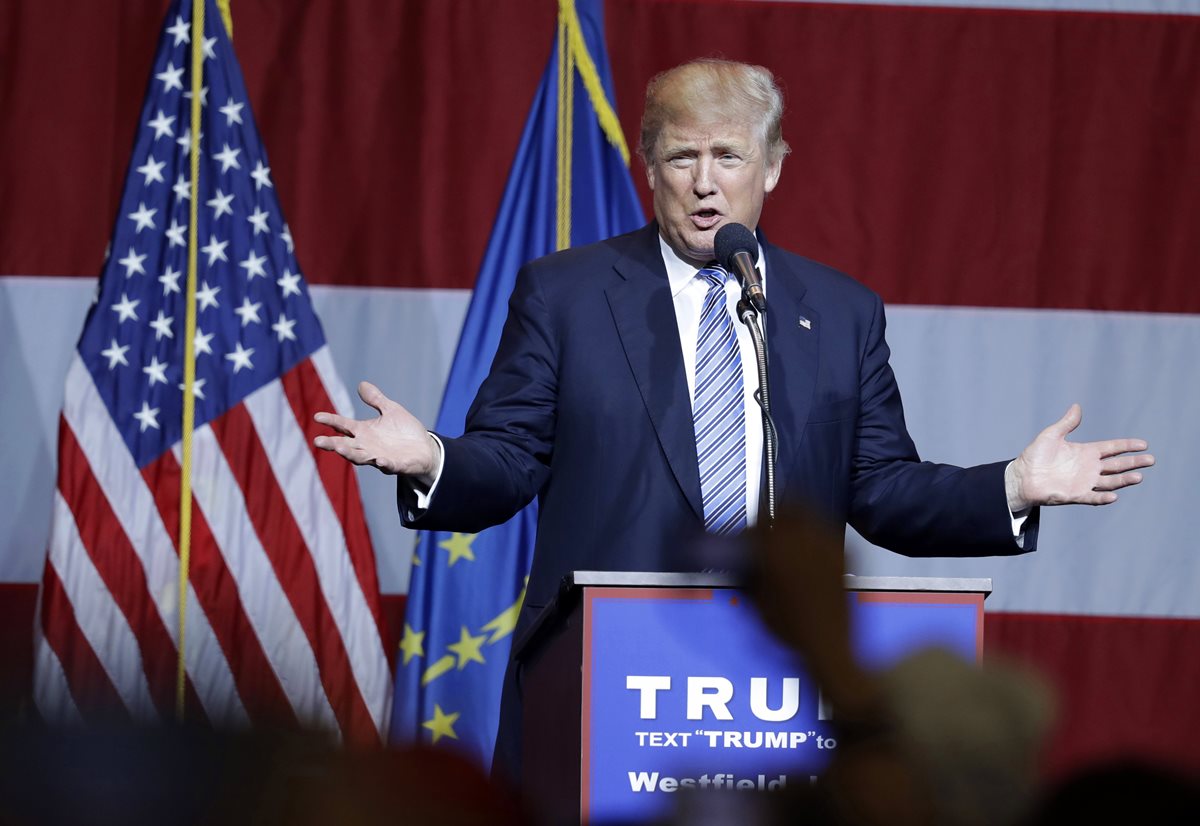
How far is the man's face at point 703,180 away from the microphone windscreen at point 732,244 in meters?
0.38

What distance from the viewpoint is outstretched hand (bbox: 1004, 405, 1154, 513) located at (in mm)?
1836

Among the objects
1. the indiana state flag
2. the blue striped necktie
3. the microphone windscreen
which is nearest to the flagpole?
the indiana state flag

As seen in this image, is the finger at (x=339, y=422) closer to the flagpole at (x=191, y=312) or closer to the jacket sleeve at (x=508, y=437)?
the jacket sleeve at (x=508, y=437)

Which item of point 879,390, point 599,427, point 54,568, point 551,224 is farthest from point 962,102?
point 54,568

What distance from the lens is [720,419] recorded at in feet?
6.71

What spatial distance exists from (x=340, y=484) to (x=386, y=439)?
5.80 ft

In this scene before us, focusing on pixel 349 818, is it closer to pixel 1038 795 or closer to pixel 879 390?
pixel 1038 795

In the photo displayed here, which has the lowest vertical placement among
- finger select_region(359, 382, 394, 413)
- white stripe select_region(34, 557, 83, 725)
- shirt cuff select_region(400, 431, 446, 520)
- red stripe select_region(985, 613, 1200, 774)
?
red stripe select_region(985, 613, 1200, 774)

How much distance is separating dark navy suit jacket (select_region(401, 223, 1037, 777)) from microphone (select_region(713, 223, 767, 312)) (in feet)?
0.90

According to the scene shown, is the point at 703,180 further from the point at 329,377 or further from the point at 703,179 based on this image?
the point at 329,377

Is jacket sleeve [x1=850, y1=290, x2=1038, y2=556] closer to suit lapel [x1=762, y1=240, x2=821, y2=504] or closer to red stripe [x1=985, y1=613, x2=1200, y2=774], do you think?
suit lapel [x1=762, y1=240, x2=821, y2=504]

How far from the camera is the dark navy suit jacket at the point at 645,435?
1.99m

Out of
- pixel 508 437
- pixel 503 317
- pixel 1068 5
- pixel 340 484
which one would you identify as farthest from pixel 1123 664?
pixel 508 437

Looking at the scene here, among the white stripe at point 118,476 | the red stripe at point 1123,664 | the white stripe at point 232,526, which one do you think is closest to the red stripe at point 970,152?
the red stripe at point 1123,664
